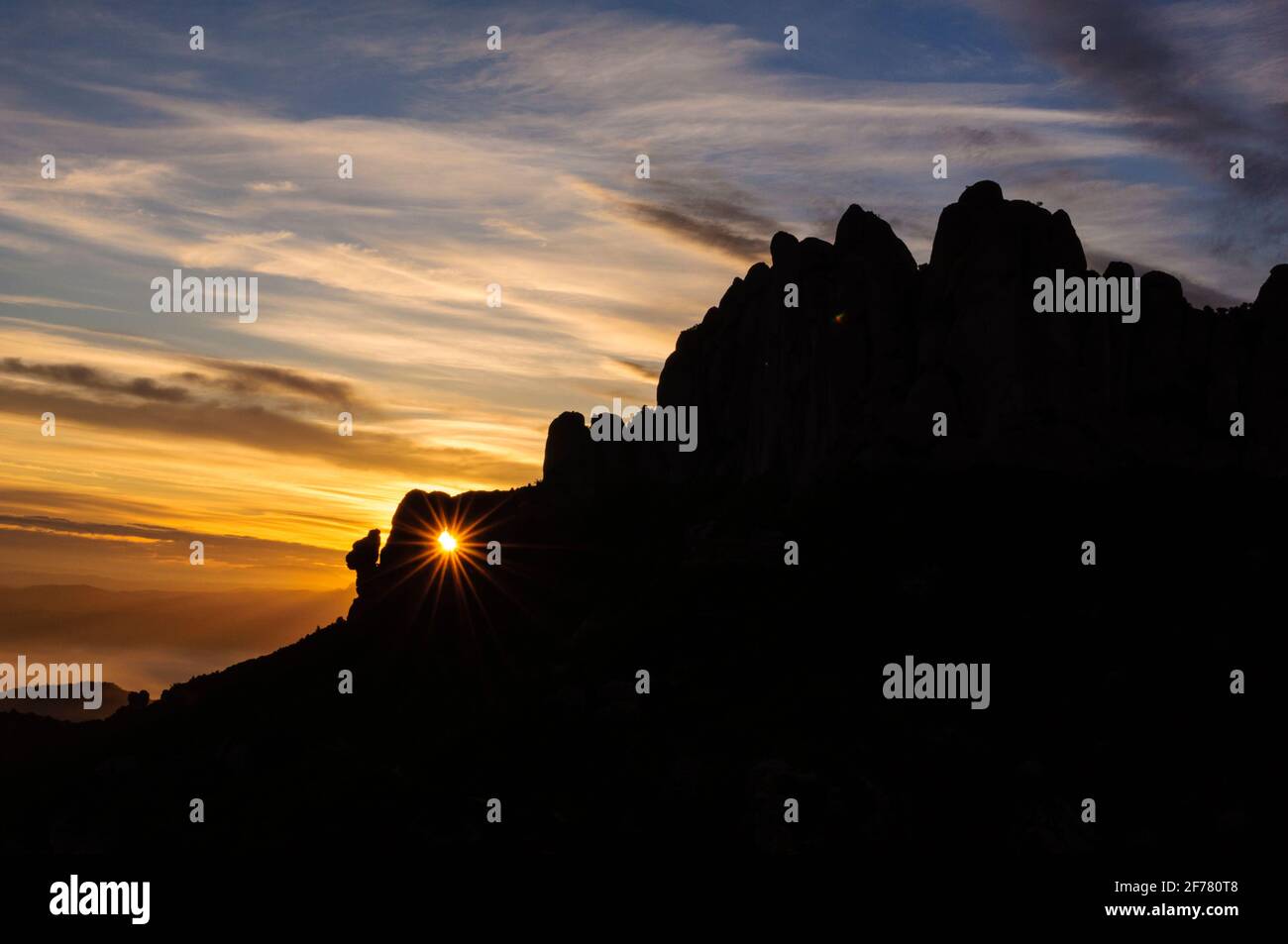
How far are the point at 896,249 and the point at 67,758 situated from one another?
306 feet

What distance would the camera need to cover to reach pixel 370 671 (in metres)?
106

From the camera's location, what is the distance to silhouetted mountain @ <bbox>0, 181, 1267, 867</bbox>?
72938mm

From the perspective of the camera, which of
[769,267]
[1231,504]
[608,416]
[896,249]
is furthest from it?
[608,416]

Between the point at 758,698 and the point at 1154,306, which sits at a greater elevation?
the point at 1154,306

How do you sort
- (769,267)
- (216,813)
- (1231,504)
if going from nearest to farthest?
(216,813) → (1231,504) → (769,267)

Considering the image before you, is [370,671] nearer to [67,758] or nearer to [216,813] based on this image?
[216,813]

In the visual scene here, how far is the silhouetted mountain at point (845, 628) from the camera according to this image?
72938 mm

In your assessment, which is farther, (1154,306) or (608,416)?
(608,416)

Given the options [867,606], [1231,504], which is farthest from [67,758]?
[1231,504]

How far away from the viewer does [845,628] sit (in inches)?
3531
